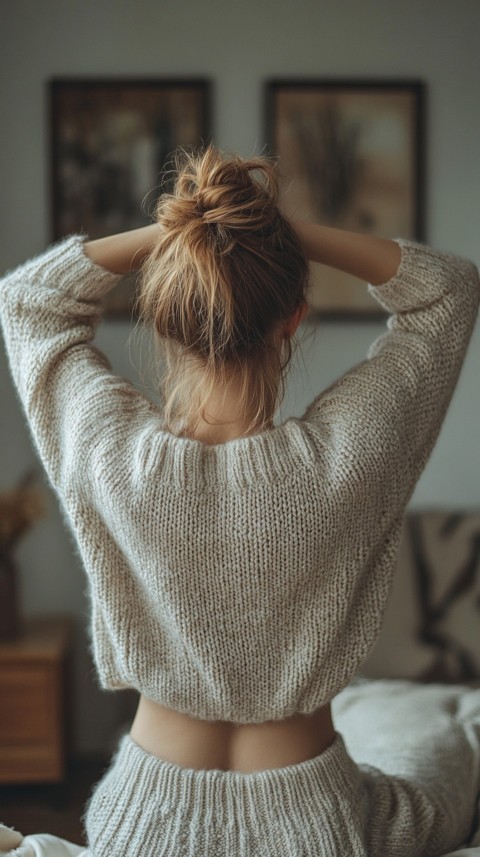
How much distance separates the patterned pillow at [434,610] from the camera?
2570 mm

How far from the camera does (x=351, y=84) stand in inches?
115

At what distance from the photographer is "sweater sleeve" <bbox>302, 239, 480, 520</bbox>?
101 cm

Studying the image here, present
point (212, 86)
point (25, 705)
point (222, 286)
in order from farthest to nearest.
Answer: point (212, 86), point (25, 705), point (222, 286)

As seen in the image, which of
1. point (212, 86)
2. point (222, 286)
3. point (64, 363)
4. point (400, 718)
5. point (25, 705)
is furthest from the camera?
point (212, 86)

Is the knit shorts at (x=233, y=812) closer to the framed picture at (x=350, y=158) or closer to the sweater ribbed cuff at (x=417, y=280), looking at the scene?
the sweater ribbed cuff at (x=417, y=280)

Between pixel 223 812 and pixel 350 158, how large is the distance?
2.34 m

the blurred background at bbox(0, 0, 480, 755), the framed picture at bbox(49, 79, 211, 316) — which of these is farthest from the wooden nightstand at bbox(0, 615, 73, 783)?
the framed picture at bbox(49, 79, 211, 316)

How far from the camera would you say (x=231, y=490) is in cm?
99

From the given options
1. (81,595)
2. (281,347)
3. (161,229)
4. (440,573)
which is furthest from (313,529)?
(81,595)

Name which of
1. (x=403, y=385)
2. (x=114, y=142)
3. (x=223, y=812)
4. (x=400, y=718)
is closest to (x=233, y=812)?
(x=223, y=812)

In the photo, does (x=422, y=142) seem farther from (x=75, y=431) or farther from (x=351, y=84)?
(x=75, y=431)

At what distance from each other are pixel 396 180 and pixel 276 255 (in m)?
2.11

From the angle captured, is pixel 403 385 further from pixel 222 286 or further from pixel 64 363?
pixel 64 363

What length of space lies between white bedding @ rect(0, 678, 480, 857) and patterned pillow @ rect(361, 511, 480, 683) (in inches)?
3.9
